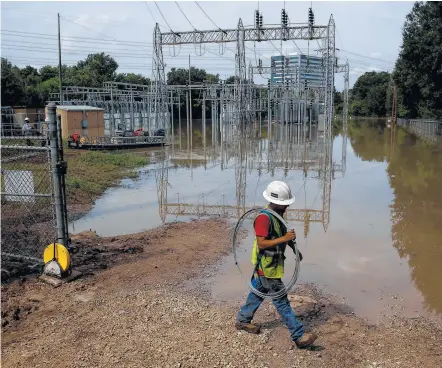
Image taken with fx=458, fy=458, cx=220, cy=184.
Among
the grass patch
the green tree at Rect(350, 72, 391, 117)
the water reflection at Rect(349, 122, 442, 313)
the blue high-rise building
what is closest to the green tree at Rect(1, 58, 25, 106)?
the grass patch

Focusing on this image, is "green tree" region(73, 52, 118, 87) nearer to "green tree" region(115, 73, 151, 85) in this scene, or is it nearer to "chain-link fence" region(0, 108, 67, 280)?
"green tree" region(115, 73, 151, 85)

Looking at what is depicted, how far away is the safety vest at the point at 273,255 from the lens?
4668 millimetres

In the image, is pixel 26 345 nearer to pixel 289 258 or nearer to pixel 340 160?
pixel 289 258

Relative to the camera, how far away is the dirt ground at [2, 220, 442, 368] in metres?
4.40

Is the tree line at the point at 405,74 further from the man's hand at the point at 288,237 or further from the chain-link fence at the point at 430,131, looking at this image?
the man's hand at the point at 288,237

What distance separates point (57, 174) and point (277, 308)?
3419 mm

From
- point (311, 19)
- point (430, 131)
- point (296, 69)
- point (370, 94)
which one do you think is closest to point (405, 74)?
point (430, 131)

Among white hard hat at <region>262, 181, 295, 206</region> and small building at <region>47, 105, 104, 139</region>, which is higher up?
small building at <region>47, 105, 104, 139</region>

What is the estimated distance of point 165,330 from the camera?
4.91m

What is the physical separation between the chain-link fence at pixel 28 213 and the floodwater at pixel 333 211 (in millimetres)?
1084

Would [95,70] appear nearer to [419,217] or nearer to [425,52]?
[425,52]

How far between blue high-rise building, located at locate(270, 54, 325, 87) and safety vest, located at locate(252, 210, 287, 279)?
104ft

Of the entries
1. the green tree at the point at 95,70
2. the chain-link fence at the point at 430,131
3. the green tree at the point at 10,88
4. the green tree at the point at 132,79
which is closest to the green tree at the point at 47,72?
the green tree at the point at 95,70

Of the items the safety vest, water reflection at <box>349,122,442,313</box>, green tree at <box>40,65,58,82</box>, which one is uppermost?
green tree at <box>40,65,58,82</box>
